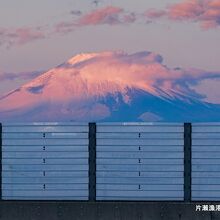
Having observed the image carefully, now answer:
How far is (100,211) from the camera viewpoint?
1830 cm

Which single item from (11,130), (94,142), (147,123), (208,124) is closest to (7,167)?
(11,130)

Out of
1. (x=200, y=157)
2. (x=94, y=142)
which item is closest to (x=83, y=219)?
(x=94, y=142)

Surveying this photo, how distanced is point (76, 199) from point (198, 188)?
2539 mm

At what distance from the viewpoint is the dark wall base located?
1817 cm

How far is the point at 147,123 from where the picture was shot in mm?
17812

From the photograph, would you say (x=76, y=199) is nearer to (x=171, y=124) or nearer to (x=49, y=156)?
(x=49, y=156)

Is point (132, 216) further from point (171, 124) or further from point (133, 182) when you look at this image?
point (171, 124)

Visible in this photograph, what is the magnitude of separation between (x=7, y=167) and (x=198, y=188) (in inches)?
157

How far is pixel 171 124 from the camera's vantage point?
58.6ft

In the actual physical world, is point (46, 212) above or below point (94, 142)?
below

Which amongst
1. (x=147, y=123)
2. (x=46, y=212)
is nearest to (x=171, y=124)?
(x=147, y=123)

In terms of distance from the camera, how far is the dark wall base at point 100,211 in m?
18.2

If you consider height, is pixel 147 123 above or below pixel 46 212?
above

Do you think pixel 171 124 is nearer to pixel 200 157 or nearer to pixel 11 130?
pixel 200 157
